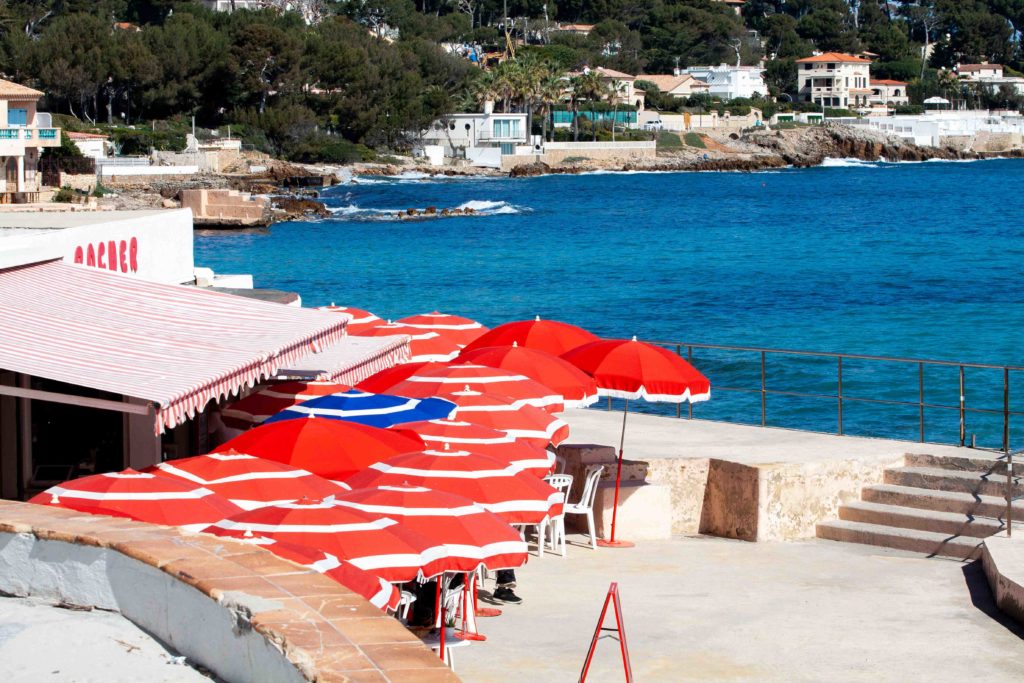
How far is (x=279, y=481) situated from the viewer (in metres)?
9.09

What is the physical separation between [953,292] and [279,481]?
154 ft

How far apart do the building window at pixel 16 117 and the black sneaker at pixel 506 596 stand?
62.1 m

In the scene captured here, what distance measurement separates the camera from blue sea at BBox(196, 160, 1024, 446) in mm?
32188

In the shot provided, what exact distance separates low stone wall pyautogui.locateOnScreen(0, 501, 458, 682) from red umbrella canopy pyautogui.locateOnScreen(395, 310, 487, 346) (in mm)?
10464

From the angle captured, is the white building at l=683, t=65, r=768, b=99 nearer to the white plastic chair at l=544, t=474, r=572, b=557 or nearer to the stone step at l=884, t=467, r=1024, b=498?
the stone step at l=884, t=467, r=1024, b=498

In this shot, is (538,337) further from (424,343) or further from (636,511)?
(636,511)

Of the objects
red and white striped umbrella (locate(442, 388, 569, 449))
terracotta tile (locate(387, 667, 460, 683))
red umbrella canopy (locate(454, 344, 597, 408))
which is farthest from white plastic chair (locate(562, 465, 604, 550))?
terracotta tile (locate(387, 667, 460, 683))

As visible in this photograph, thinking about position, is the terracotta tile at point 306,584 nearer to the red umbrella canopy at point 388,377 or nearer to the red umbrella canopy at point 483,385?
the red umbrella canopy at point 483,385

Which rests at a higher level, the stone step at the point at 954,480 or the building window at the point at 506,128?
the building window at the point at 506,128

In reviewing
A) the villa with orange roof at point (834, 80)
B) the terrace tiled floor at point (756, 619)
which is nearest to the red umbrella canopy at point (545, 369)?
the terrace tiled floor at point (756, 619)

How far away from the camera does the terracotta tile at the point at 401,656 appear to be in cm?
461

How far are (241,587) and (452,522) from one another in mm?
3074

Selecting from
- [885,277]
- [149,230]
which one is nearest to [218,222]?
[885,277]

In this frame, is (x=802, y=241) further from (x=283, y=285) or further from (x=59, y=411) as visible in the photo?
(x=59, y=411)
